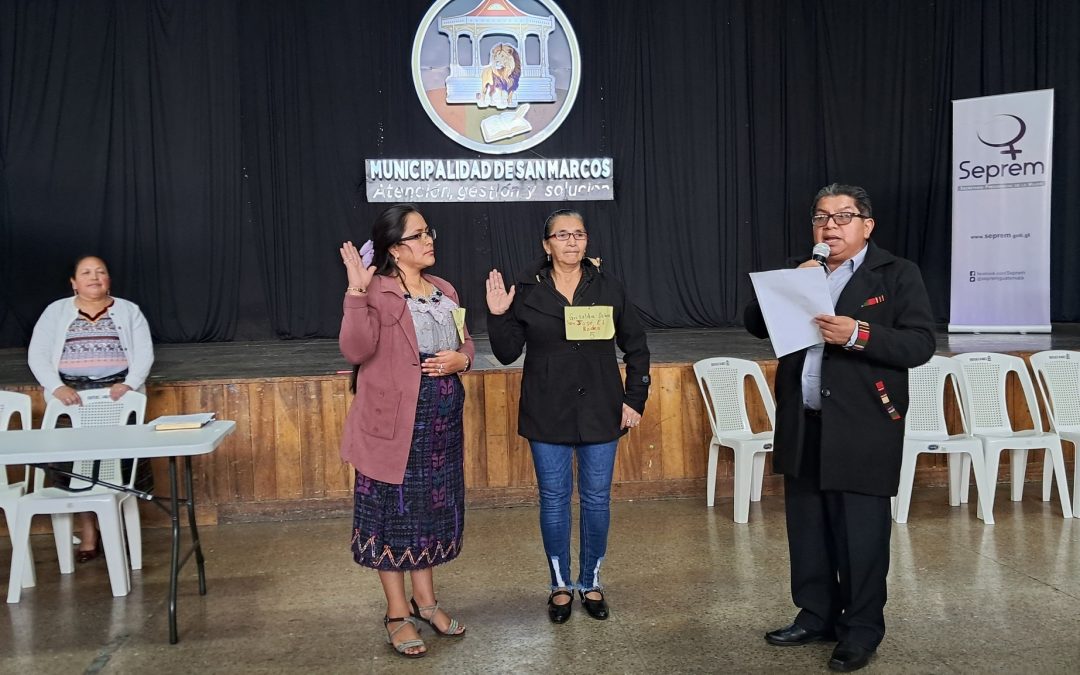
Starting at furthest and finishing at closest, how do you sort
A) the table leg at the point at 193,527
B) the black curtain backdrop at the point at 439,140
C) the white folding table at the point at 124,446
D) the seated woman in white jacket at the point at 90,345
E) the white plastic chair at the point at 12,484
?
the black curtain backdrop at the point at 439,140
the seated woman in white jacket at the point at 90,345
the white plastic chair at the point at 12,484
the table leg at the point at 193,527
the white folding table at the point at 124,446

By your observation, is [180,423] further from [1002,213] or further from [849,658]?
[1002,213]

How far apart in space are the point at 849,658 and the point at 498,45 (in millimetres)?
6623

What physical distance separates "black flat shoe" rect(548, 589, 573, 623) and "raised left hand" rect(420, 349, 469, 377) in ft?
2.81

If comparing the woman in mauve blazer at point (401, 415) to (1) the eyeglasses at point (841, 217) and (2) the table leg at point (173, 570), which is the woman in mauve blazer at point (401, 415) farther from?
(1) the eyeglasses at point (841, 217)

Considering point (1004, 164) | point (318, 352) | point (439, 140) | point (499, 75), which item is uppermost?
point (499, 75)

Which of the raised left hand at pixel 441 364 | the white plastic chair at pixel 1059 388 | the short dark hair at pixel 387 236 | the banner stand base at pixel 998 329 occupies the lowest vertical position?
the white plastic chair at pixel 1059 388

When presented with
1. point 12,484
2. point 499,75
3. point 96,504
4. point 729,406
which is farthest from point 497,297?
point 499,75

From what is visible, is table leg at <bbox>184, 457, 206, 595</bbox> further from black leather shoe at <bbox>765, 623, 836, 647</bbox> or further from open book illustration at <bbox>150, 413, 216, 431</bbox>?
black leather shoe at <bbox>765, 623, 836, 647</bbox>

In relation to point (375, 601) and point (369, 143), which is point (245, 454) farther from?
point (369, 143)

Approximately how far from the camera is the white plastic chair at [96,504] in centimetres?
314

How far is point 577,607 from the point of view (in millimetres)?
2908

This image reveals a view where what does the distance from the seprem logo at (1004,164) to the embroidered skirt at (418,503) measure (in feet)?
19.5

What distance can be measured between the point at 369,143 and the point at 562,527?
5.81 meters

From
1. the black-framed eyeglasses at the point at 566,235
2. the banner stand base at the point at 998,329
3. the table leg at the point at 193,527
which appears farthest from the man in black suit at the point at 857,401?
the banner stand base at the point at 998,329
